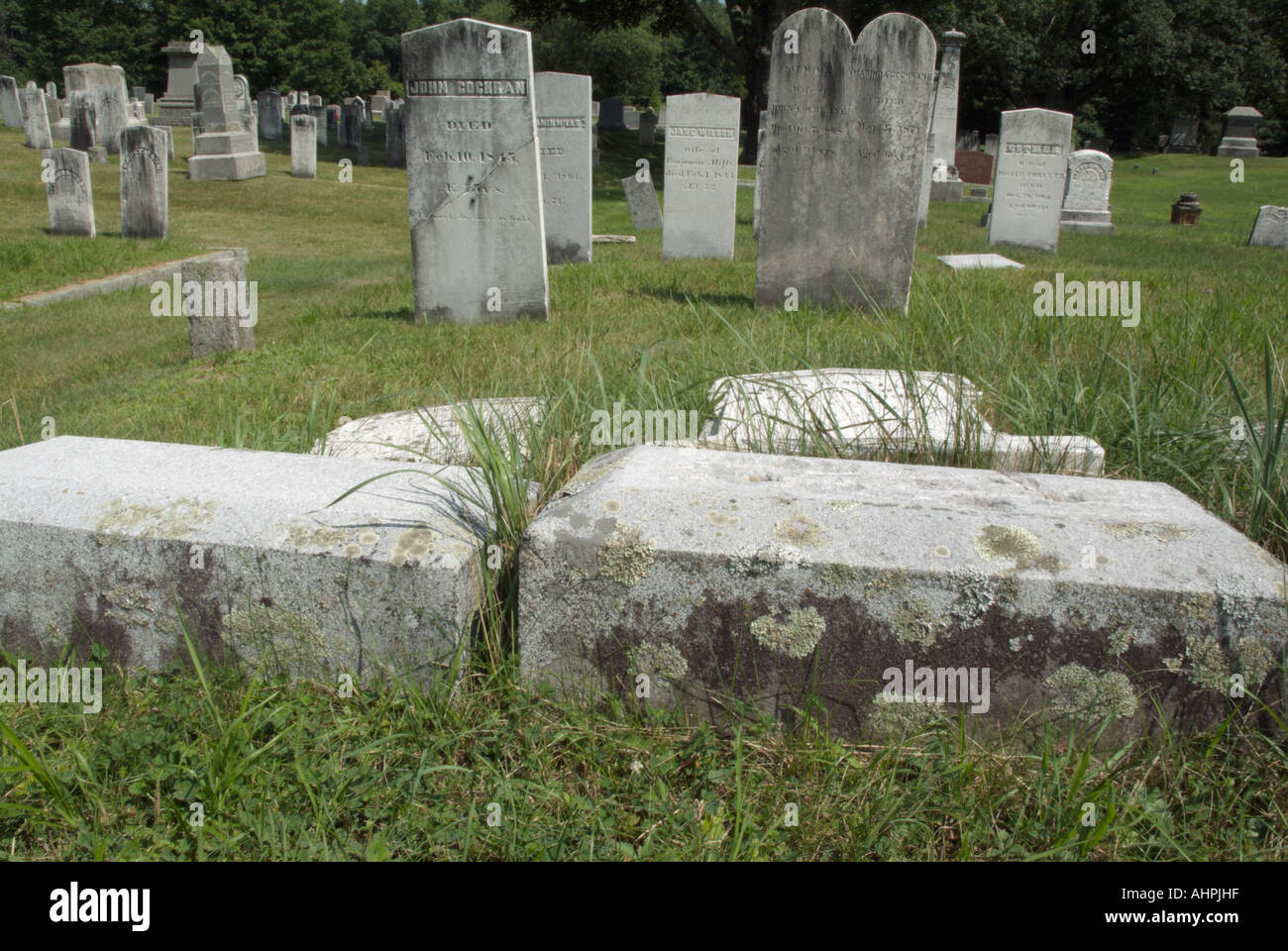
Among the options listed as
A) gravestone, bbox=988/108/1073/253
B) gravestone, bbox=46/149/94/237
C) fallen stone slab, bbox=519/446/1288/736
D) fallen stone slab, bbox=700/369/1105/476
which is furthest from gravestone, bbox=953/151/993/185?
fallen stone slab, bbox=519/446/1288/736

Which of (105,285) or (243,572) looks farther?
(105,285)

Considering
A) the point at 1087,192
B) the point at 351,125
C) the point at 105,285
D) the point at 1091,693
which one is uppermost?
the point at 351,125

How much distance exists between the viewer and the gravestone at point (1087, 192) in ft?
53.1

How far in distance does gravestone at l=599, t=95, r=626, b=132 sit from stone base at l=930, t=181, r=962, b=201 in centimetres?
2124

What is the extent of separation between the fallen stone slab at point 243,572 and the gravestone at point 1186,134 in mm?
48073

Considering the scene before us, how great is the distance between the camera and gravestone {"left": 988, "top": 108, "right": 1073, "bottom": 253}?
12.9 m

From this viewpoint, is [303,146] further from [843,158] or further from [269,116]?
[843,158]

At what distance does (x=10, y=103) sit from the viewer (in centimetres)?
2627

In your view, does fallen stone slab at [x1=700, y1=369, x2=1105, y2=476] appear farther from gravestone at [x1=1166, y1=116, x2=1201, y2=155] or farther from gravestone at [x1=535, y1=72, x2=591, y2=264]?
gravestone at [x1=1166, y1=116, x2=1201, y2=155]

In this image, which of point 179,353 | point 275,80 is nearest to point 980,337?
point 179,353

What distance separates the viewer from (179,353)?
6973 mm

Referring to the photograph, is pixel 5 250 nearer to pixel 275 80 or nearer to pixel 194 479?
pixel 194 479

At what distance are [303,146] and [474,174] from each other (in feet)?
47.6

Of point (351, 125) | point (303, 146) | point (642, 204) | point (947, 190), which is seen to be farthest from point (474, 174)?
point (351, 125)
